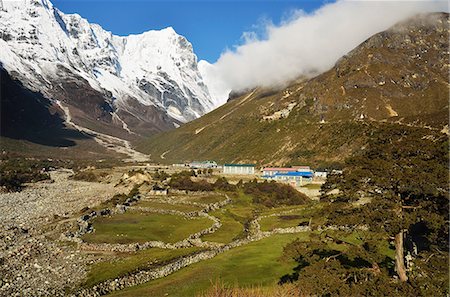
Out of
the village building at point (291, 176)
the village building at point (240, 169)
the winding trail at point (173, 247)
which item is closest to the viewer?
the winding trail at point (173, 247)

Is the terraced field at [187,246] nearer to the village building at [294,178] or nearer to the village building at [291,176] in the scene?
the village building at [294,178]

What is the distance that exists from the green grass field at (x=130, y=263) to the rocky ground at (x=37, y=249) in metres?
1.56

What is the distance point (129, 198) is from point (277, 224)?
40.1 meters

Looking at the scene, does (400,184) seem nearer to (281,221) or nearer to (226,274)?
(226,274)

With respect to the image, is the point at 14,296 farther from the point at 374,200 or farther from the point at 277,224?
the point at 277,224

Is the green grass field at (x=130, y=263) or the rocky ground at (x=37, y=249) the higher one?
the rocky ground at (x=37, y=249)

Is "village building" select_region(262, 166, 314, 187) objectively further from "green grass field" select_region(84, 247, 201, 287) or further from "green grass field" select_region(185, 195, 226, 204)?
"green grass field" select_region(84, 247, 201, 287)

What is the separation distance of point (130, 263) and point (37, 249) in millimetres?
13592

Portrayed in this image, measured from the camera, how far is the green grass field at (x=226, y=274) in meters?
35.7

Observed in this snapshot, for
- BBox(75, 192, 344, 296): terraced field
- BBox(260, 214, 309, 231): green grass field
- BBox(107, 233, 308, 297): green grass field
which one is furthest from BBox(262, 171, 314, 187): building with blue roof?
BBox(107, 233, 308, 297): green grass field

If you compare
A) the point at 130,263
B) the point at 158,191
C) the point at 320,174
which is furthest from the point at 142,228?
the point at 320,174

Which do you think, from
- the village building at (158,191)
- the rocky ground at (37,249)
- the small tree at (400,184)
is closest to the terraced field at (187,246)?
the rocky ground at (37,249)

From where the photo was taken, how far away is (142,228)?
64.3 m

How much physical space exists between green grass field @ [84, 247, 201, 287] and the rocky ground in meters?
1.56
